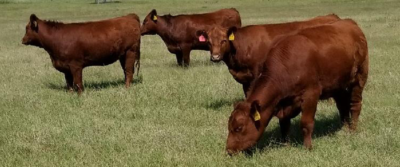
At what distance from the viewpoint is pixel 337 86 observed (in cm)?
683

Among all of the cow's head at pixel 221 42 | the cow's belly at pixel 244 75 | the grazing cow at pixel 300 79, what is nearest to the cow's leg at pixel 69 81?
the cow's head at pixel 221 42

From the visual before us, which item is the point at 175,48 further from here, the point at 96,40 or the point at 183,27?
the point at 96,40

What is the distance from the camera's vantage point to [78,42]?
11.1 metres

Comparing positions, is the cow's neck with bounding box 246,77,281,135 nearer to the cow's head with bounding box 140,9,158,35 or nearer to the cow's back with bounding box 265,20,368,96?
the cow's back with bounding box 265,20,368,96

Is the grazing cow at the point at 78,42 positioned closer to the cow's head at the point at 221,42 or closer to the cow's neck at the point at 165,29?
the cow's neck at the point at 165,29

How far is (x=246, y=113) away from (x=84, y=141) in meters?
2.45

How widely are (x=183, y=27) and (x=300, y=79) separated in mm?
8396

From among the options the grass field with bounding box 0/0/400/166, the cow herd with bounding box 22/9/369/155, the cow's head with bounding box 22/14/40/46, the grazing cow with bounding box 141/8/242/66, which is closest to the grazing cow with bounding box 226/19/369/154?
the cow herd with bounding box 22/9/369/155

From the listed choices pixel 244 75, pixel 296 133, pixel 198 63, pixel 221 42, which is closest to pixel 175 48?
pixel 198 63

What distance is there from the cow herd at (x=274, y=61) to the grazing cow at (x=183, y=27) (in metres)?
3.06

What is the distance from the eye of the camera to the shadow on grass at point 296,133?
268 inches

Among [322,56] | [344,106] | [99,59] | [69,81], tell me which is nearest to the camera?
[322,56]

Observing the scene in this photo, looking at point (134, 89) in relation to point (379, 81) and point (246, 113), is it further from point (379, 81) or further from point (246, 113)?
point (246, 113)

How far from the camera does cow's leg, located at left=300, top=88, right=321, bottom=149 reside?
20.7ft
